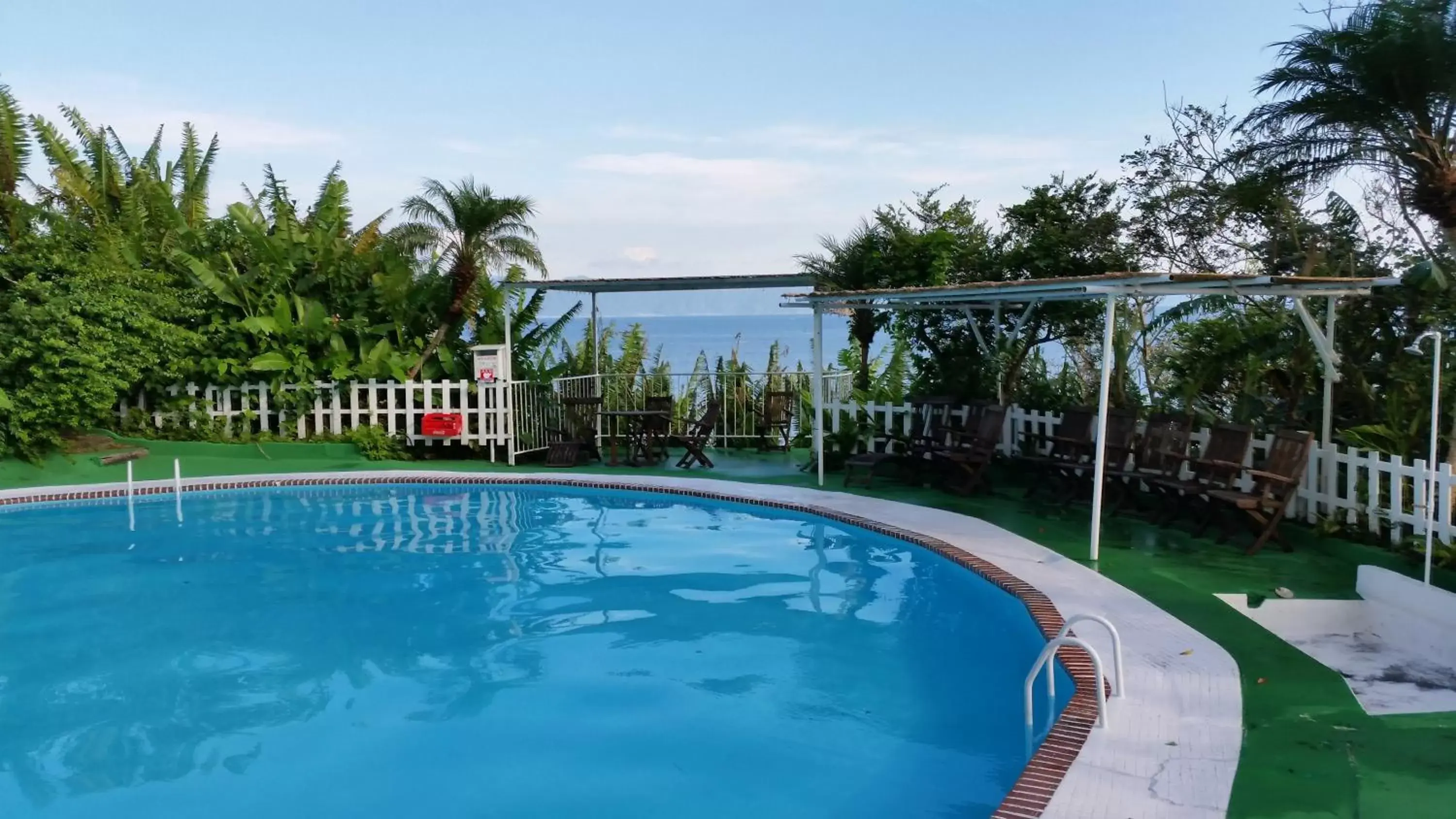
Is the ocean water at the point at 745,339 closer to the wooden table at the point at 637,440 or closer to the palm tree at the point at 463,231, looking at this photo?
the palm tree at the point at 463,231

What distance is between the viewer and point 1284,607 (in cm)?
712

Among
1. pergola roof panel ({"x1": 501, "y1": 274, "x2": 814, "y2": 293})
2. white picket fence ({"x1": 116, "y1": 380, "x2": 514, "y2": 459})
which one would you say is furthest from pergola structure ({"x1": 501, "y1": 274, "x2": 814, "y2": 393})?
white picket fence ({"x1": 116, "y1": 380, "x2": 514, "y2": 459})

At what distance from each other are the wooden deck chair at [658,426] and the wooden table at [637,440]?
0.01 meters

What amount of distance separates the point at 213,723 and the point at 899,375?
37.4 ft

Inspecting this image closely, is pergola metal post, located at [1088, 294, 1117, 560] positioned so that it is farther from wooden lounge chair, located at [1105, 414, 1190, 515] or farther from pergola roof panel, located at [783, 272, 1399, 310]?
wooden lounge chair, located at [1105, 414, 1190, 515]

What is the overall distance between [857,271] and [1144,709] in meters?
10.9

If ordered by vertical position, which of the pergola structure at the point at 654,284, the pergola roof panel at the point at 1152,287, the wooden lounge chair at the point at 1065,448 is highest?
the pergola structure at the point at 654,284

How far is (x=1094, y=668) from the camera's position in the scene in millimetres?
5008

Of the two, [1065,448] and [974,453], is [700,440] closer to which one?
[974,453]

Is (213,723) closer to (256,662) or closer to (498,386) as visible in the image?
(256,662)

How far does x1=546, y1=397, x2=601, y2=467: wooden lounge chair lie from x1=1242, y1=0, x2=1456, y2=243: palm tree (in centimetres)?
931

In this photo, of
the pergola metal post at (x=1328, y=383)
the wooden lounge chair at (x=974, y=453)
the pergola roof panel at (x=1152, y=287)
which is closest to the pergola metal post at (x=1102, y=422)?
the pergola roof panel at (x=1152, y=287)

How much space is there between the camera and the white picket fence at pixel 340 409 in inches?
594

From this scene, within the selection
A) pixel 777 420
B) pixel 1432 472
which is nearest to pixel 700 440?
pixel 777 420
